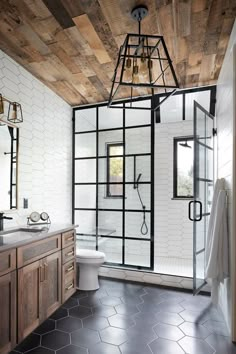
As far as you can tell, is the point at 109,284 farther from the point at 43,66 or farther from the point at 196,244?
the point at 43,66

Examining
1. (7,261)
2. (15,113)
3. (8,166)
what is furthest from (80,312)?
(15,113)

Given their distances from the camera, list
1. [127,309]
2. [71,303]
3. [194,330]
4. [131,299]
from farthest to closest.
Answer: [131,299], [71,303], [127,309], [194,330]

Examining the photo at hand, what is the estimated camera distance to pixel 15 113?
8.00 feet

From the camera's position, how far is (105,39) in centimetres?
225

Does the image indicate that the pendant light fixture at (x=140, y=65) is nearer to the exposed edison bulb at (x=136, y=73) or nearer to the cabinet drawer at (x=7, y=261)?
the exposed edison bulb at (x=136, y=73)

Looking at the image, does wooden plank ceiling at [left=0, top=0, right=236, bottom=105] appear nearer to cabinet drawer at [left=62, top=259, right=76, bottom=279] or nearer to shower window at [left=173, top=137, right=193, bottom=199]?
shower window at [left=173, top=137, right=193, bottom=199]

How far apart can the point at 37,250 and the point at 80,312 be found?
2.84 ft

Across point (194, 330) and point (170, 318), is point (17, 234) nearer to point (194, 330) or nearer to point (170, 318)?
point (170, 318)

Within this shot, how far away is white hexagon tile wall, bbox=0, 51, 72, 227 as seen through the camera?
265 cm

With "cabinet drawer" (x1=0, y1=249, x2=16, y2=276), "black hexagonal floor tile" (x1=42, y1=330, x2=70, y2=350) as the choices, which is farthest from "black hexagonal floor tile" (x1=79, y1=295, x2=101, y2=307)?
"cabinet drawer" (x1=0, y1=249, x2=16, y2=276)

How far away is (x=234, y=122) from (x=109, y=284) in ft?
8.30

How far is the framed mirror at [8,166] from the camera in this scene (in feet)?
8.09

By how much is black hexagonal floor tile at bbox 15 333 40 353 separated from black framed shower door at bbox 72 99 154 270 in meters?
1.63

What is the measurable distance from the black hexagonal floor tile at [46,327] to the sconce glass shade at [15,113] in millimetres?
2065
